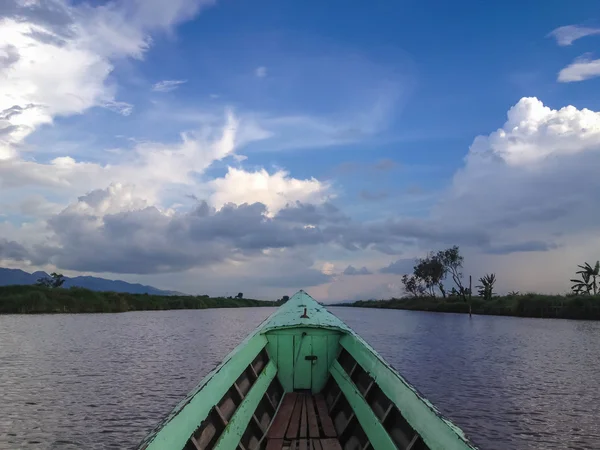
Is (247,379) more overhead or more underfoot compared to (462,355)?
more overhead

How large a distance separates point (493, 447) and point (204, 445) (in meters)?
8.96

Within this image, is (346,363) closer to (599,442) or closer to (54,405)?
(599,442)

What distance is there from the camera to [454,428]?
404 centimetres

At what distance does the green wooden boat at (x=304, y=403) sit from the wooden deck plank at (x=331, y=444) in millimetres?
15

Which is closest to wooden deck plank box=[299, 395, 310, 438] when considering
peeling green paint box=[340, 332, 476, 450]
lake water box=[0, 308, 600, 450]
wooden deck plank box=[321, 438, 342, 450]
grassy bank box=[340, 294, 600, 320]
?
wooden deck plank box=[321, 438, 342, 450]

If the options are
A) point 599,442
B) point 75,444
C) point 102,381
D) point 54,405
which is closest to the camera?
point 75,444

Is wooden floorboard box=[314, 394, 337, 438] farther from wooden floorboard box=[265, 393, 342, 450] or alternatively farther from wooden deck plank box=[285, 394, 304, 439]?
wooden deck plank box=[285, 394, 304, 439]

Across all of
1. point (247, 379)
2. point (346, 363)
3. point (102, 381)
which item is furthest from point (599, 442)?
point (102, 381)

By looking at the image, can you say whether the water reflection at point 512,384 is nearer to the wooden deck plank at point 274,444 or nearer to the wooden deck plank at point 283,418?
the wooden deck plank at point 283,418

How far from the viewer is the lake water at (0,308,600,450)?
11891mm

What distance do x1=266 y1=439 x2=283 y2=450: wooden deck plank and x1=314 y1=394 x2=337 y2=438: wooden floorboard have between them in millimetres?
704

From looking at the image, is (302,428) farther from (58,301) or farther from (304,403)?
(58,301)

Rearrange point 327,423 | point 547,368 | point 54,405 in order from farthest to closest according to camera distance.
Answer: point 547,368 < point 54,405 < point 327,423

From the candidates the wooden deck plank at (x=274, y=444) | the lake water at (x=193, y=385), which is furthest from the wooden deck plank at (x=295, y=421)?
the lake water at (x=193, y=385)
